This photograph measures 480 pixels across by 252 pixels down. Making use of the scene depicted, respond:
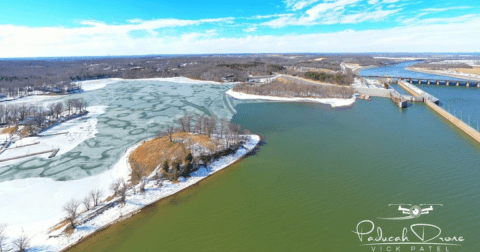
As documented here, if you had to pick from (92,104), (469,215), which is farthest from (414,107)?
(92,104)

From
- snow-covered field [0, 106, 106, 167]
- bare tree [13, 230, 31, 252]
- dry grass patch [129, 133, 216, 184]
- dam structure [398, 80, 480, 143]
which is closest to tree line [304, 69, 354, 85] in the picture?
Result: dam structure [398, 80, 480, 143]

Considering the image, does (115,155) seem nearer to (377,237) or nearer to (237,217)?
(237,217)

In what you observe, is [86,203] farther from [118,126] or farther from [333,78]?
[333,78]

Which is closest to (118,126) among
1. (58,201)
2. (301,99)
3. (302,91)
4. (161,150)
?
(161,150)

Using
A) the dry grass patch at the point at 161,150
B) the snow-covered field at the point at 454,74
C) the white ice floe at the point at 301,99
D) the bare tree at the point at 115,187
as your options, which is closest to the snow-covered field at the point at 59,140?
the dry grass patch at the point at 161,150

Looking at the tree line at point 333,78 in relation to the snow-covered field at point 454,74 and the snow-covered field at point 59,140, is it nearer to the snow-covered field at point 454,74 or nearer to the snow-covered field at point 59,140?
the snow-covered field at point 454,74
